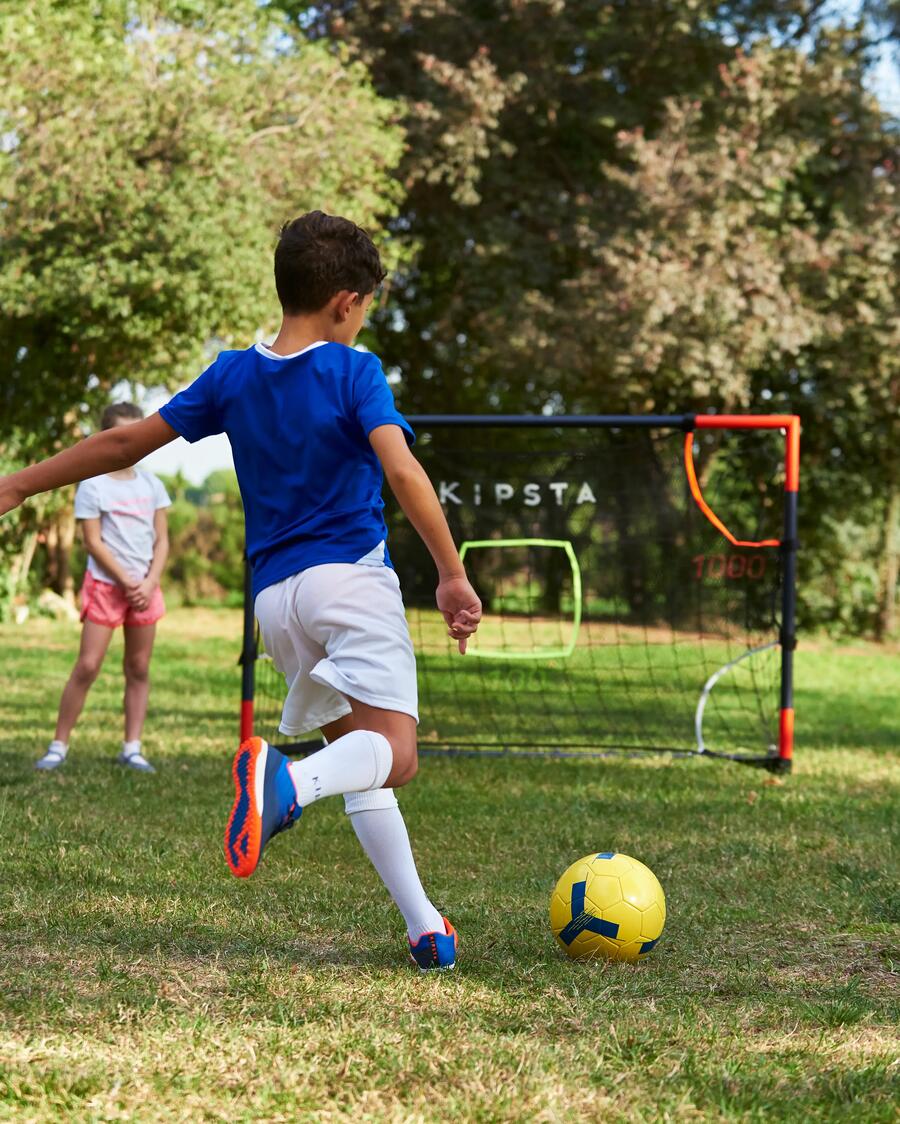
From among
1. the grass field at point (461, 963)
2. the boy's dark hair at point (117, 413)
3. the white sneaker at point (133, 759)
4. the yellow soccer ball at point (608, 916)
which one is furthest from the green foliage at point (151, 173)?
the yellow soccer ball at point (608, 916)

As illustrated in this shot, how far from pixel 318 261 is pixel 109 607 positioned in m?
3.42

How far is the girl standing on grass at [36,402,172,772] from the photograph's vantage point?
6.03m

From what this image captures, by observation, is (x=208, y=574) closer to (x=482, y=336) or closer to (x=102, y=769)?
(x=482, y=336)

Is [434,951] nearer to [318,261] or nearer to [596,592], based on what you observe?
[318,261]

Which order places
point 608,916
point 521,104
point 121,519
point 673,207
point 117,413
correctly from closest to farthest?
1. point 608,916
2. point 117,413
3. point 121,519
4. point 673,207
5. point 521,104

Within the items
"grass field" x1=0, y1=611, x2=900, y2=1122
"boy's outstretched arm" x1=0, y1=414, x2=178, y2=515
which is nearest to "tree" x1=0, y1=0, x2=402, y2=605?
"grass field" x1=0, y1=611, x2=900, y2=1122

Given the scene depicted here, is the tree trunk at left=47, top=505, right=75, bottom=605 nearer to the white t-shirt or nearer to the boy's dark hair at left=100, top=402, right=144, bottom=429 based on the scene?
the white t-shirt

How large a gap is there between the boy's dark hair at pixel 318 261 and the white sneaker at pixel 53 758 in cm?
359

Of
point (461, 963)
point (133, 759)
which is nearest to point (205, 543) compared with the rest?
point (133, 759)

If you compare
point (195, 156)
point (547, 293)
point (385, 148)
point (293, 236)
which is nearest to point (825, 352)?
point (547, 293)

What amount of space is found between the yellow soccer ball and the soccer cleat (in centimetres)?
36

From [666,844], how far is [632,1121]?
8.55 ft

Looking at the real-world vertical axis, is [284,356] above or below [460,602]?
above

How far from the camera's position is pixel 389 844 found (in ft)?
10.2
